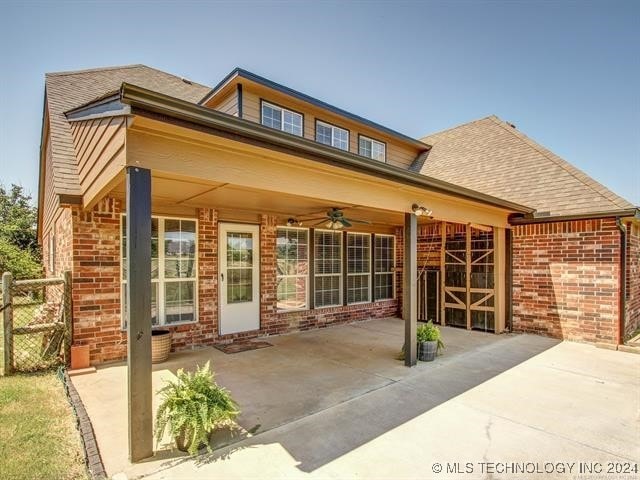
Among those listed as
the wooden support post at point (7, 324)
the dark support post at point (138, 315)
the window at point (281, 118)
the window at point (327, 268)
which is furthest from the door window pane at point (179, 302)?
the window at point (281, 118)

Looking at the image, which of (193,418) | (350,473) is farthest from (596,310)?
(193,418)

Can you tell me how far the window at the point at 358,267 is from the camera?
9578mm

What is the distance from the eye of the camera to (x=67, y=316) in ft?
17.7

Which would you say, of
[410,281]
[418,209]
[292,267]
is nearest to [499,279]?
[410,281]

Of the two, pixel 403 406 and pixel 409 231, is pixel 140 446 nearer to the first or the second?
pixel 403 406

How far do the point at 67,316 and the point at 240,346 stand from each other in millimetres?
2869

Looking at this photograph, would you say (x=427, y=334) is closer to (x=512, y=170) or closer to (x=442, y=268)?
(x=442, y=268)

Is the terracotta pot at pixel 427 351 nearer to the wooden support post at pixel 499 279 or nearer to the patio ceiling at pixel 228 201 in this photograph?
the patio ceiling at pixel 228 201

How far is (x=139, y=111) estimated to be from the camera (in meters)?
2.87

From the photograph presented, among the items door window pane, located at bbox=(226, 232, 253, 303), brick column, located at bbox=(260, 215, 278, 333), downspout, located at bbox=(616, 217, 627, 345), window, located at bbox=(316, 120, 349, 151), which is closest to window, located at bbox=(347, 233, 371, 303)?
brick column, located at bbox=(260, 215, 278, 333)

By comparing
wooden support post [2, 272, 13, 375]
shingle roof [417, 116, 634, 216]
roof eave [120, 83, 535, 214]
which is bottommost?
wooden support post [2, 272, 13, 375]

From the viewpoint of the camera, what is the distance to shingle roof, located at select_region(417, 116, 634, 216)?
25.6 feet

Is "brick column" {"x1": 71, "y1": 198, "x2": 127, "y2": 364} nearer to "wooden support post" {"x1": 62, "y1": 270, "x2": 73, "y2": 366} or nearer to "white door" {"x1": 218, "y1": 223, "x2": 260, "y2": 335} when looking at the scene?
"wooden support post" {"x1": 62, "y1": 270, "x2": 73, "y2": 366}

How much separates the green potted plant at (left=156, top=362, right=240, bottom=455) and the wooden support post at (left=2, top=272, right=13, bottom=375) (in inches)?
135
